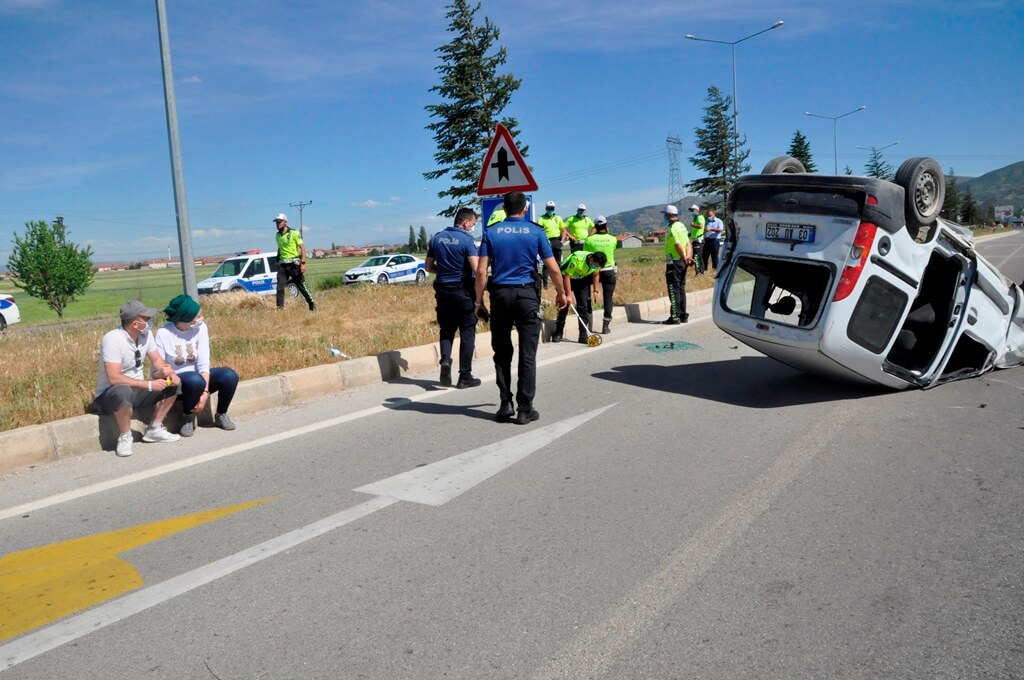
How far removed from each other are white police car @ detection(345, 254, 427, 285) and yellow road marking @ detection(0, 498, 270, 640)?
3189 centimetres

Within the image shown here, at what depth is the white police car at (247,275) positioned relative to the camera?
2922 centimetres

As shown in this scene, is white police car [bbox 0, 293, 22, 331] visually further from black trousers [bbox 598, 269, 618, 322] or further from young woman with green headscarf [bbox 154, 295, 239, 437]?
young woman with green headscarf [bbox 154, 295, 239, 437]

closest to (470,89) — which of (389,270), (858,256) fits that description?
(389,270)

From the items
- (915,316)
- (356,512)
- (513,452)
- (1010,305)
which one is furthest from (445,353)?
(1010,305)

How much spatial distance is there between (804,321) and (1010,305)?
2293 mm

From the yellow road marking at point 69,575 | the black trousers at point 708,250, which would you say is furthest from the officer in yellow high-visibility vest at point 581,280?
the black trousers at point 708,250

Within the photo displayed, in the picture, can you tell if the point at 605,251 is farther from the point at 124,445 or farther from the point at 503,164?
the point at 124,445

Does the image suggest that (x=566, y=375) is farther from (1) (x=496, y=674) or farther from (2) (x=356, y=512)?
(1) (x=496, y=674)

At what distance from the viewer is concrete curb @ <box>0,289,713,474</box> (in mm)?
6105

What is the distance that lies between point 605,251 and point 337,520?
7.51 m

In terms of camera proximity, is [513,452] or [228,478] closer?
[228,478]

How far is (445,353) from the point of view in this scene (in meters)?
8.70

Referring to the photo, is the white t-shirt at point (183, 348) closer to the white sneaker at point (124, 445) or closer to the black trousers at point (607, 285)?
the white sneaker at point (124, 445)

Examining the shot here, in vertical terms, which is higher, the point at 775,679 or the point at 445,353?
the point at 445,353
